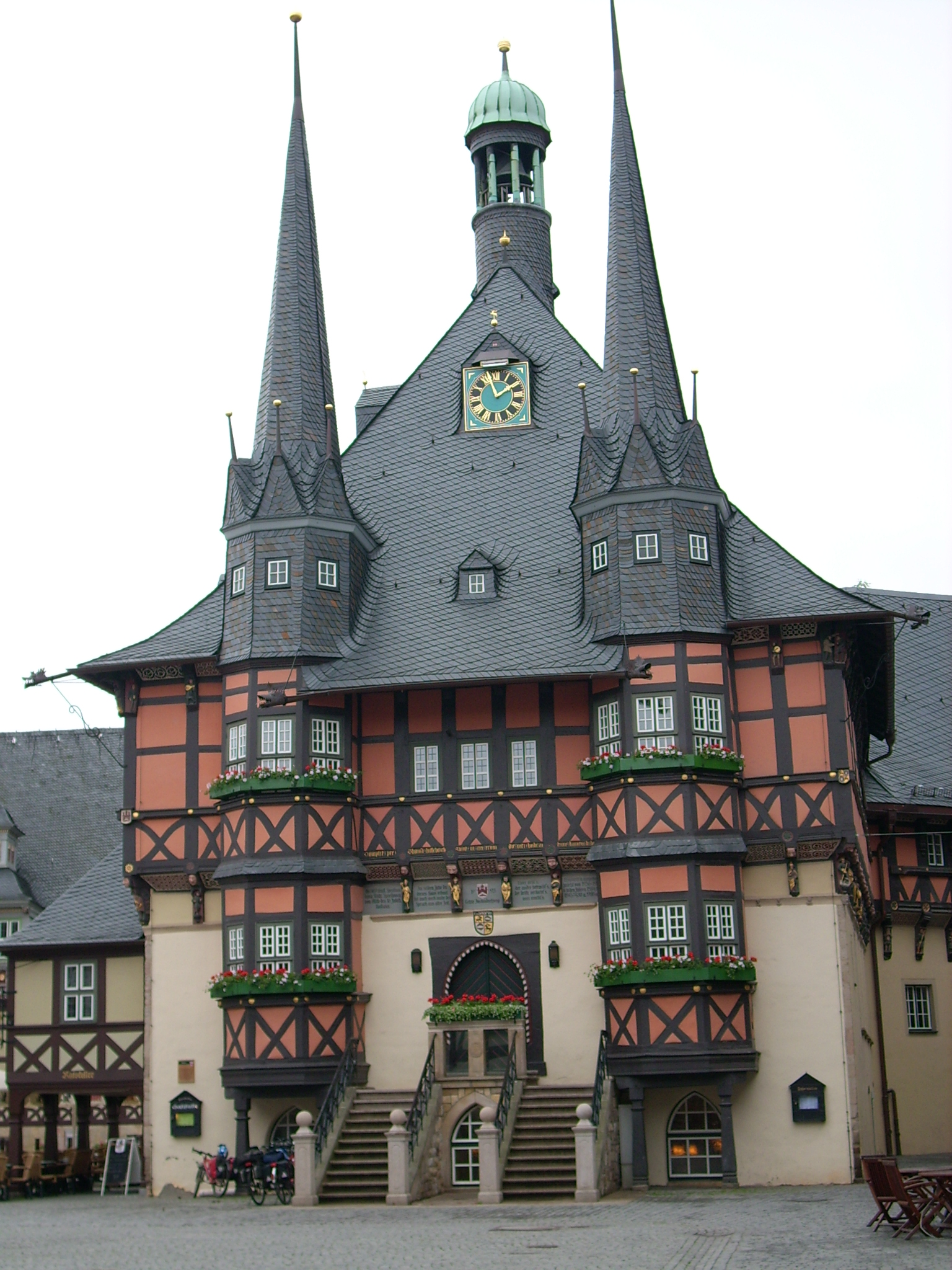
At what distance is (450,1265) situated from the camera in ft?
69.0

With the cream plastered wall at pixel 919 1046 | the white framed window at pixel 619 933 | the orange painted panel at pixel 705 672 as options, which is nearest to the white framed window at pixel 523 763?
the white framed window at pixel 619 933

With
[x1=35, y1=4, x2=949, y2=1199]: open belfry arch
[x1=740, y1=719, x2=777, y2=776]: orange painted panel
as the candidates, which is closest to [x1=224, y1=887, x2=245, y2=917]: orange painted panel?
[x1=35, y1=4, x2=949, y2=1199]: open belfry arch

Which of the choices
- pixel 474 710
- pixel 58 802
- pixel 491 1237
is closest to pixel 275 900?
pixel 474 710

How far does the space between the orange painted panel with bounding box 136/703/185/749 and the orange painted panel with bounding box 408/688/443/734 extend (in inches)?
175

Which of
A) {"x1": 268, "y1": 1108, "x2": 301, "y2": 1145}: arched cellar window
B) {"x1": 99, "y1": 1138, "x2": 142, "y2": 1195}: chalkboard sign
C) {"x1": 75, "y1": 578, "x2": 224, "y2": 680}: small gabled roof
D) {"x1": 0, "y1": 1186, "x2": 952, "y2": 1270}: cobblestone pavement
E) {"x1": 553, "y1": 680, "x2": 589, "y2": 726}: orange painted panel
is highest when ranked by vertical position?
{"x1": 75, "y1": 578, "x2": 224, "y2": 680}: small gabled roof

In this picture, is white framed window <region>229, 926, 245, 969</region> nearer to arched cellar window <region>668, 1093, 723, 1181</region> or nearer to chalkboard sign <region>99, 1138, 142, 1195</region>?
chalkboard sign <region>99, 1138, 142, 1195</region>

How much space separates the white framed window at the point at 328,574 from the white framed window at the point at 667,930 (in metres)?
8.97

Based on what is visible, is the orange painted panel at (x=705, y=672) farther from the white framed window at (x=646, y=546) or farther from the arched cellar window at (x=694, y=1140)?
the arched cellar window at (x=694, y=1140)

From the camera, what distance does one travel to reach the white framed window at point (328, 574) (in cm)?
3619

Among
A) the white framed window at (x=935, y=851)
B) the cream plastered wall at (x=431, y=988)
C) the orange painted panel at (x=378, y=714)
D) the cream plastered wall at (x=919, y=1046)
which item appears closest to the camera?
the cream plastered wall at (x=431, y=988)

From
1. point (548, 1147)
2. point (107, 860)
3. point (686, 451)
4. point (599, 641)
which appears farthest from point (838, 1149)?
point (107, 860)

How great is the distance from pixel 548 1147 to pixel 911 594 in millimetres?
28548

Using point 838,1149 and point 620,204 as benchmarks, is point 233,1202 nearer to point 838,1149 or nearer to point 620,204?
point 838,1149

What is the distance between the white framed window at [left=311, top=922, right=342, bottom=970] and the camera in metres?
34.2
